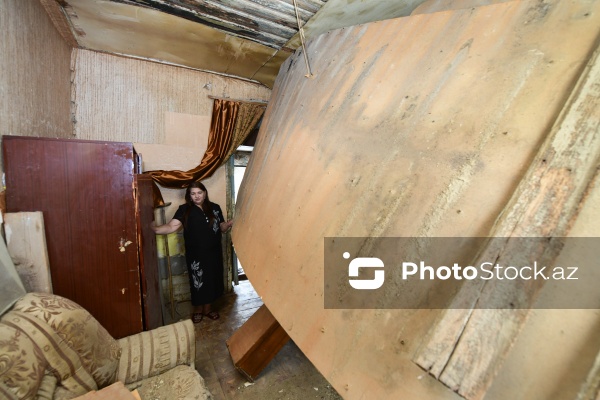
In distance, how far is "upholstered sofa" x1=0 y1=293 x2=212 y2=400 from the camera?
94 cm

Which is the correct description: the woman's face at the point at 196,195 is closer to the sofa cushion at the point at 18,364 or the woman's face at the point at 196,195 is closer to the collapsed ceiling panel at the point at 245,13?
the collapsed ceiling panel at the point at 245,13

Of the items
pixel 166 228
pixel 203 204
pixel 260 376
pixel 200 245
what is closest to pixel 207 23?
pixel 203 204

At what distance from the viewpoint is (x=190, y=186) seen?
2.92 m

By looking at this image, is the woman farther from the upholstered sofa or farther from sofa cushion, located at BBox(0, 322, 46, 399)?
sofa cushion, located at BBox(0, 322, 46, 399)

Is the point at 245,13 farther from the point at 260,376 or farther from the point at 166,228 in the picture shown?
the point at 260,376

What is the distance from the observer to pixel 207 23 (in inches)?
84.0

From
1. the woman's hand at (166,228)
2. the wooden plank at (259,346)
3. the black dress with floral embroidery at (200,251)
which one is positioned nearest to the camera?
the wooden plank at (259,346)

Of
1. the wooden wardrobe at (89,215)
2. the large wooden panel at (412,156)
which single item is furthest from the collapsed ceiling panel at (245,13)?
the wooden wardrobe at (89,215)

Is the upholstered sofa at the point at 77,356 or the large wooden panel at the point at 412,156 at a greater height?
the large wooden panel at the point at 412,156

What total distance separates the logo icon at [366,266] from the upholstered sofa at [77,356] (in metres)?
1.05

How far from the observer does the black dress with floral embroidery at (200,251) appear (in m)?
2.86

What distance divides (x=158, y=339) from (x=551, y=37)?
215 cm

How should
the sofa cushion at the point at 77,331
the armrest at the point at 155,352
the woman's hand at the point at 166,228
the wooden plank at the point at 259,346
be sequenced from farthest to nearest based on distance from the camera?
the woman's hand at the point at 166,228 < the wooden plank at the point at 259,346 < the armrest at the point at 155,352 < the sofa cushion at the point at 77,331

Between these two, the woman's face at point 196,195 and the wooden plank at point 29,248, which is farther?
the woman's face at point 196,195
